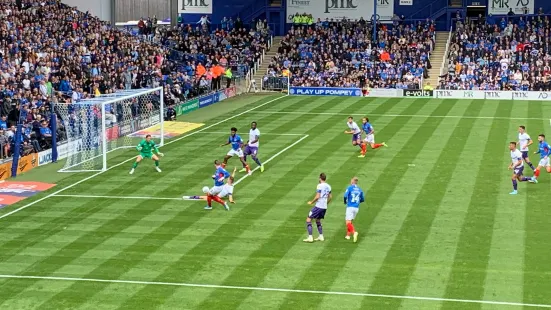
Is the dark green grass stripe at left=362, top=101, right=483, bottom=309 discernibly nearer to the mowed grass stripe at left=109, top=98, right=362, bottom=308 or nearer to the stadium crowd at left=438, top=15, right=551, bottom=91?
the mowed grass stripe at left=109, top=98, right=362, bottom=308

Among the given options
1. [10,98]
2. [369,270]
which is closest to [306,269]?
[369,270]

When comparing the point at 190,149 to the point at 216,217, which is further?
the point at 190,149

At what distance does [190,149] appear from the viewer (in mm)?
44375

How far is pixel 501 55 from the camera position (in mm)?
Answer: 71250

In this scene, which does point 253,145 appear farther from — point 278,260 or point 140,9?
point 140,9

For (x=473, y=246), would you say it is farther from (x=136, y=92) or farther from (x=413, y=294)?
(x=136, y=92)

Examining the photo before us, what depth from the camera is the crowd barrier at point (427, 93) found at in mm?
63969

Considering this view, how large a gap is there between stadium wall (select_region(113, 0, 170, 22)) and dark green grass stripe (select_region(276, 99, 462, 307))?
123 ft

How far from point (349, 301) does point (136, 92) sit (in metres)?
Result: 24.3

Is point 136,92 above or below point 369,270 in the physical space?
above

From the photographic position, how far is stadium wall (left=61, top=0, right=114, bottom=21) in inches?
2713

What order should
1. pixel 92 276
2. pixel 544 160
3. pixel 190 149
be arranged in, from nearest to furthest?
pixel 92 276
pixel 544 160
pixel 190 149

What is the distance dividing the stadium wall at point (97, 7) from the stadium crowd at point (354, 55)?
13095 millimetres

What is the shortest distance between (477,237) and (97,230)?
447 inches
